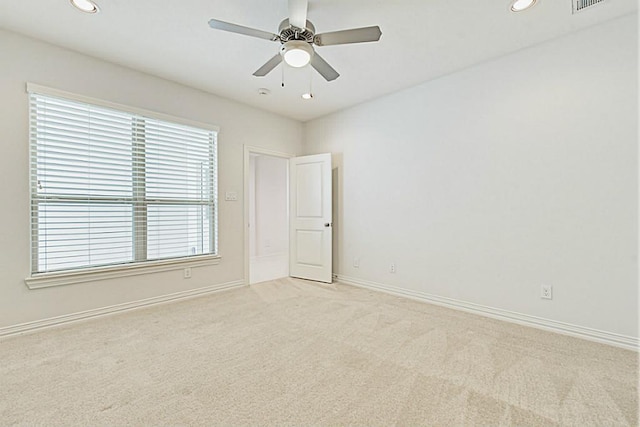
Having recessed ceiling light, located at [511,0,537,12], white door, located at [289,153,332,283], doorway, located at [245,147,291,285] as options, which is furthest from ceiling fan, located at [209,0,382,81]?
doorway, located at [245,147,291,285]

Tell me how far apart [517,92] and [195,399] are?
363 centimetres

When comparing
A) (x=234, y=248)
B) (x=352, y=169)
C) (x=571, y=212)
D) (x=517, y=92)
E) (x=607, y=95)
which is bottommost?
(x=234, y=248)

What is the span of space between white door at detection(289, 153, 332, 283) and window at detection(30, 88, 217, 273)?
136cm

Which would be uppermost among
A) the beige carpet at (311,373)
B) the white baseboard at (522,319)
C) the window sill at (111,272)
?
the window sill at (111,272)

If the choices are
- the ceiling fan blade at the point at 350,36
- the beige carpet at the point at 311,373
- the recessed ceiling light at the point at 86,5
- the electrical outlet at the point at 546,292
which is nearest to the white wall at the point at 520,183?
the electrical outlet at the point at 546,292

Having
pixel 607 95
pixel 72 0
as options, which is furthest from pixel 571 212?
pixel 72 0

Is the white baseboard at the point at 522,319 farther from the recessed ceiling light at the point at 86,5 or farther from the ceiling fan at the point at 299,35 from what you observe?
the recessed ceiling light at the point at 86,5

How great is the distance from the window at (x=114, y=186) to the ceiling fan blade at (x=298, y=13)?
2.22 m

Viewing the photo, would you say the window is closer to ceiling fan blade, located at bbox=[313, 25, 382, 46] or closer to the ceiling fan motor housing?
the ceiling fan motor housing

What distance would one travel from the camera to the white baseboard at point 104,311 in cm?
261

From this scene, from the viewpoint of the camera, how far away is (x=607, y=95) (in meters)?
2.44

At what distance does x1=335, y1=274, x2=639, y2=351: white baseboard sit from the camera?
7.86ft

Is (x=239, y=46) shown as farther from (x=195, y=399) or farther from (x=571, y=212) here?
(x=571, y=212)

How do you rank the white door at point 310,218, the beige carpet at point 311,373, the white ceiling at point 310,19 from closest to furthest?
the beige carpet at point 311,373 < the white ceiling at point 310,19 < the white door at point 310,218
